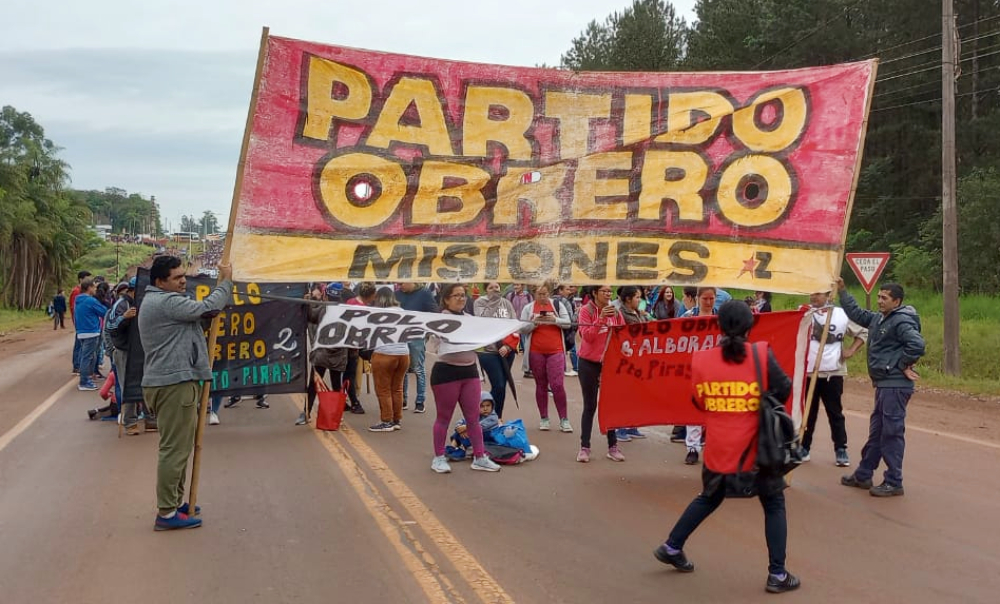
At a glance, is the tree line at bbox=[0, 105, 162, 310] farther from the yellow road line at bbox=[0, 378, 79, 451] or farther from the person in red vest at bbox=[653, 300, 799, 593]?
the person in red vest at bbox=[653, 300, 799, 593]

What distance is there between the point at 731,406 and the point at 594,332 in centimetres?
370

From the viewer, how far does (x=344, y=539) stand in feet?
19.7

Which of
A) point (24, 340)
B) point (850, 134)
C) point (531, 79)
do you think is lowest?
point (24, 340)

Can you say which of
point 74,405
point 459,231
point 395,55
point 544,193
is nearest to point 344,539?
point 459,231

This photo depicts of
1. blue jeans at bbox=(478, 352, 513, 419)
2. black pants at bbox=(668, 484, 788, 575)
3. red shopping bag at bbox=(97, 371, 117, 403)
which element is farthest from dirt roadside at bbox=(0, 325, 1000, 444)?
black pants at bbox=(668, 484, 788, 575)

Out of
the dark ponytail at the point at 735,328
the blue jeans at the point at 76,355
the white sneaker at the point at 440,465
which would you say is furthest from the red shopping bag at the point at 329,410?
the blue jeans at the point at 76,355

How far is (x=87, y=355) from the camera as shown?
14.9m

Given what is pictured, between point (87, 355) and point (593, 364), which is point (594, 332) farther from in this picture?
point (87, 355)

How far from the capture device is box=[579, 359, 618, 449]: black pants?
862cm

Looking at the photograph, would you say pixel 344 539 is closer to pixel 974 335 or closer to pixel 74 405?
pixel 74 405

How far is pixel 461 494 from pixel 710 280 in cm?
273

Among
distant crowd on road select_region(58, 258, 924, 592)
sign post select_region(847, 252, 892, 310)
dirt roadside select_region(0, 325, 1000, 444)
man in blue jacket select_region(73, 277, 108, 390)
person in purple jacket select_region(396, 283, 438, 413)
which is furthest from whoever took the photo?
sign post select_region(847, 252, 892, 310)

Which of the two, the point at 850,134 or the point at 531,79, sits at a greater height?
the point at 531,79

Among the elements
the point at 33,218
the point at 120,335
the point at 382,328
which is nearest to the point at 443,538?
the point at 382,328
